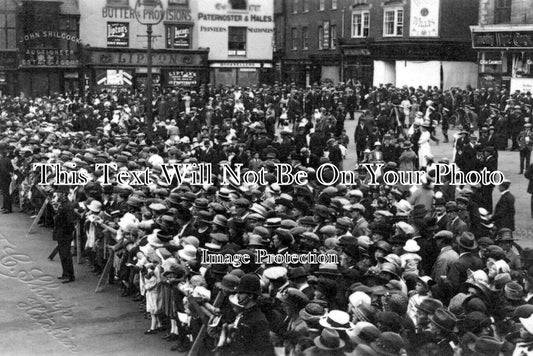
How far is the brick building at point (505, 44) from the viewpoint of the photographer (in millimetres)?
38125

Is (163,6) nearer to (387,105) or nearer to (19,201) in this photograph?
(387,105)

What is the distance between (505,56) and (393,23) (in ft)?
29.9

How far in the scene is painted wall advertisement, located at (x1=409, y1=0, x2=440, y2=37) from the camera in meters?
45.2

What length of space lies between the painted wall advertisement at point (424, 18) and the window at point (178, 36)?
14.8m

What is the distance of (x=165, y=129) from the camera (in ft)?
84.8

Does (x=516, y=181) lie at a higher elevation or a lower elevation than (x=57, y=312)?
higher

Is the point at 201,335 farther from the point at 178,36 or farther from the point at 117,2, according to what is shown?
the point at 178,36

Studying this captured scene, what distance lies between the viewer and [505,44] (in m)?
39.4

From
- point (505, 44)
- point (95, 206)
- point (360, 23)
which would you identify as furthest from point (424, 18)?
point (95, 206)

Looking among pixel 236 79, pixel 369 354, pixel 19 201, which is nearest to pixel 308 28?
pixel 236 79

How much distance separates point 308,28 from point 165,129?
105ft

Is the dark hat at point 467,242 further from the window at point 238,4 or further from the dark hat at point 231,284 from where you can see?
the window at point 238,4

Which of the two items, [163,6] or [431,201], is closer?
[431,201]

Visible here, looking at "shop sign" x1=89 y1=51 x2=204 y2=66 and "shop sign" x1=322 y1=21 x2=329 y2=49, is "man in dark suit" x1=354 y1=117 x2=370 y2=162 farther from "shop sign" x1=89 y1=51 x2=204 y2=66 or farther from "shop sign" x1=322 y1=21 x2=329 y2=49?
"shop sign" x1=322 y1=21 x2=329 y2=49
